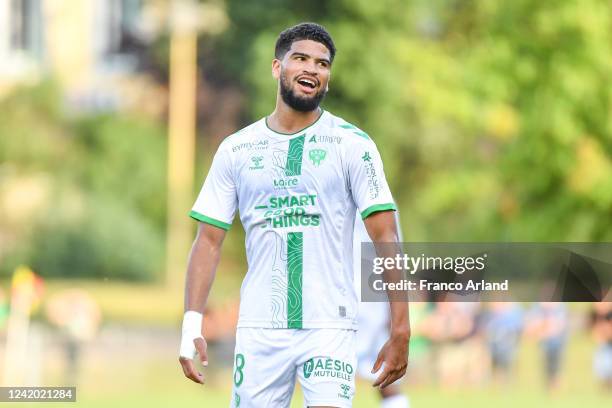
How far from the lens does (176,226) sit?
44406 millimetres

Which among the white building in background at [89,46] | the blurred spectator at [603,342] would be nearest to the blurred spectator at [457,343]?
the blurred spectator at [603,342]

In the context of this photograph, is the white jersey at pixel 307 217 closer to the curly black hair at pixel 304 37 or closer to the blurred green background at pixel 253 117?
the curly black hair at pixel 304 37

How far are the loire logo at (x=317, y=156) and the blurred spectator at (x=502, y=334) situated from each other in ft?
44.5

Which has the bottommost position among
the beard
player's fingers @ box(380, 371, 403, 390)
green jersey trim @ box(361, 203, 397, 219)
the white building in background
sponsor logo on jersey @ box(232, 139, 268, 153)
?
player's fingers @ box(380, 371, 403, 390)

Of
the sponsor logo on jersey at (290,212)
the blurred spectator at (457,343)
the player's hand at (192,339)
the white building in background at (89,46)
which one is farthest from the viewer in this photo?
the white building in background at (89,46)

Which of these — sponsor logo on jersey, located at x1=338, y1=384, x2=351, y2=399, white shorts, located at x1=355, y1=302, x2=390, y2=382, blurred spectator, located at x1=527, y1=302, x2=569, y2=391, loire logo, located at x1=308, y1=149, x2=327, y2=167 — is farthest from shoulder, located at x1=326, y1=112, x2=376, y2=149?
blurred spectator, located at x1=527, y1=302, x2=569, y2=391

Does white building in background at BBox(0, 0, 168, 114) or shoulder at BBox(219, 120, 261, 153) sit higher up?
white building in background at BBox(0, 0, 168, 114)

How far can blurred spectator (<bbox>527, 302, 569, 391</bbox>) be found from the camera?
19906mm

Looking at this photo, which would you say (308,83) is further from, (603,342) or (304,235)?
(603,342)

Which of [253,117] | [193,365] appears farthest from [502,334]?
[253,117]

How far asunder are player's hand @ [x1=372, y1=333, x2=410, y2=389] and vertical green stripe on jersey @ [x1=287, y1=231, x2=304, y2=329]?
0.45 meters

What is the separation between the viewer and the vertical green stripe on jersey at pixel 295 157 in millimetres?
7082

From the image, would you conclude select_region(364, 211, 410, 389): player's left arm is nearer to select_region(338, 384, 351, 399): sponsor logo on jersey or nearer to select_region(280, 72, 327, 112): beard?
select_region(338, 384, 351, 399): sponsor logo on jersey

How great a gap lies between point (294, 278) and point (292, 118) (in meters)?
0.75
